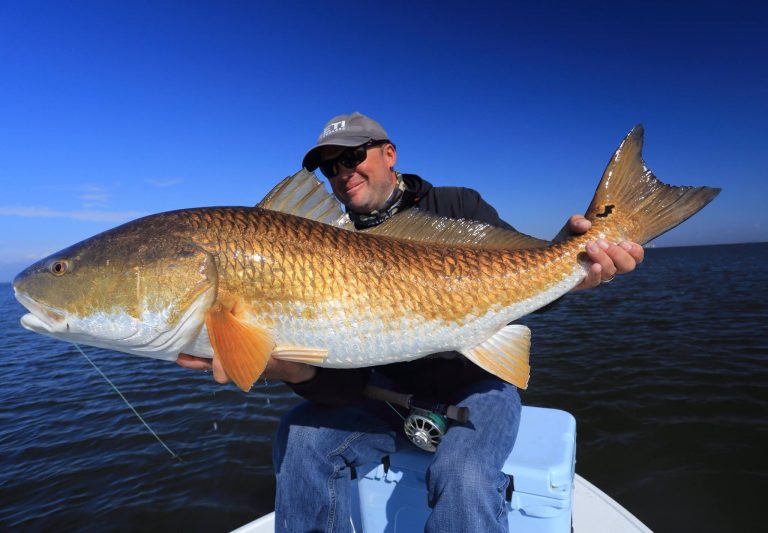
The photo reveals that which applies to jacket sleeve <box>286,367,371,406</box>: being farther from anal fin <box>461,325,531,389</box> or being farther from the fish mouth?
the fish mouth

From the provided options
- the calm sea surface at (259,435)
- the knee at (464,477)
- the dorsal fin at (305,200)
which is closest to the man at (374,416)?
the knee at (464,477)

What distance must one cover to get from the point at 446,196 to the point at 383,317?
5.81 feet

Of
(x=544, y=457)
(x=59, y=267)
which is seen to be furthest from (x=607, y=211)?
(x=59, y=267)

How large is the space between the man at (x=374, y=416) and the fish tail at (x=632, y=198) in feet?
0.36

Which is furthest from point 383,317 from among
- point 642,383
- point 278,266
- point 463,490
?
point 642,383

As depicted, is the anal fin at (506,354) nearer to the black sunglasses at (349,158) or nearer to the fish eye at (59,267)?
the black sunglasses at (349,158)

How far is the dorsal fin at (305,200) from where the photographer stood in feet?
8.57

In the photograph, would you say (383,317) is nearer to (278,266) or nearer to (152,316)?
(278,266)

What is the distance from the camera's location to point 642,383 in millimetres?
8938

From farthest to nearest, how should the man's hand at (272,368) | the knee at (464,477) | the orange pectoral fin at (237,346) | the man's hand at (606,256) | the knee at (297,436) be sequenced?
the knee at (297,436), the man's hand at (606,256), the man's hand at (272,368), the knee at (464,477), the orange pectoral fin at (237,346)

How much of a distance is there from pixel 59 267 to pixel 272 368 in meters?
1.26

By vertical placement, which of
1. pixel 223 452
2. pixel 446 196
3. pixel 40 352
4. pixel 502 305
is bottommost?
pixel 223 452

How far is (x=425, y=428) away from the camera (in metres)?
2.63

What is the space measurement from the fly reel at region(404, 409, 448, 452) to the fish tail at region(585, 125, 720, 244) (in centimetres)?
160
